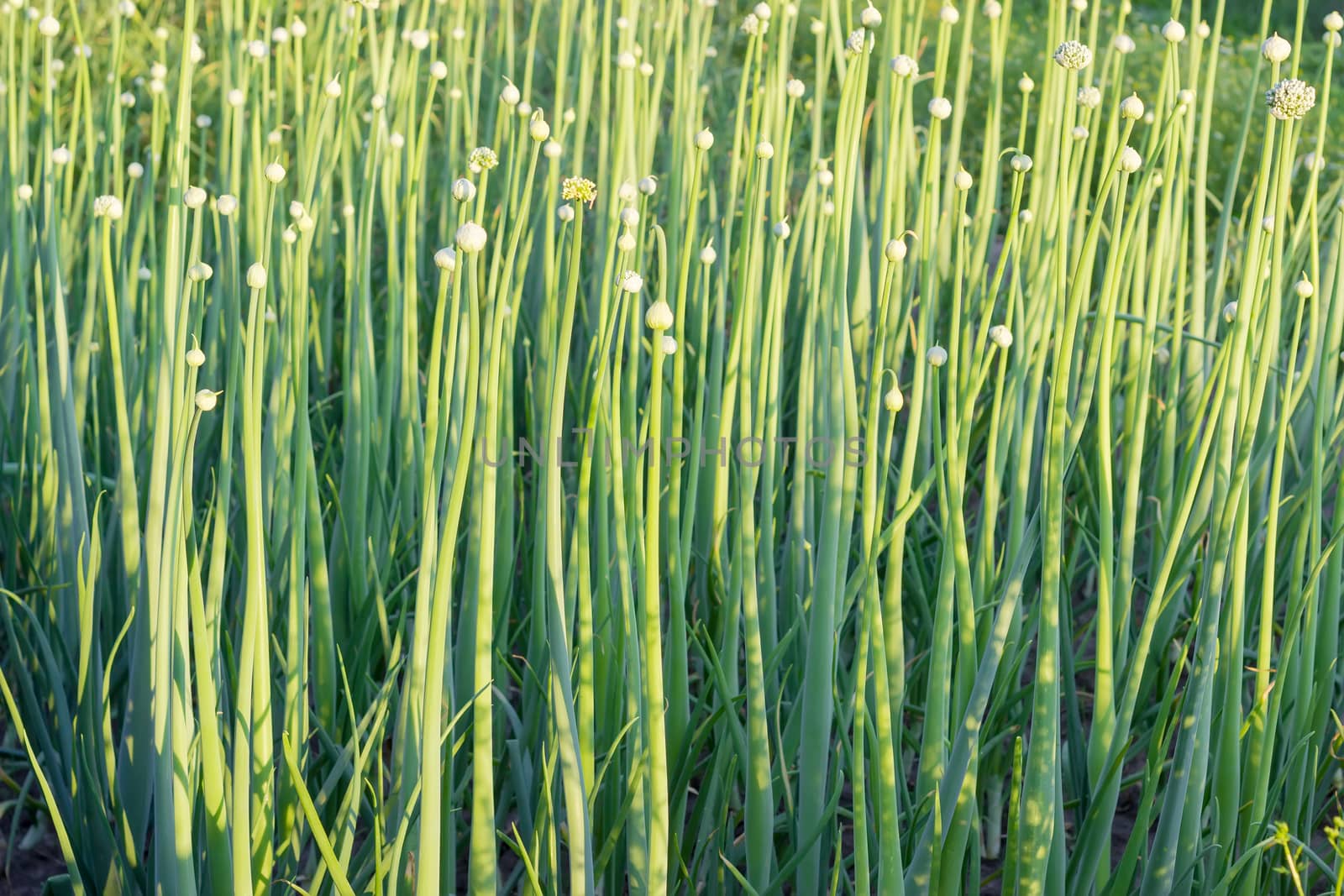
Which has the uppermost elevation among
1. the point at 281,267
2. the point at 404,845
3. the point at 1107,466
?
the point at 281,267

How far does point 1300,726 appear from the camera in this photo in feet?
3.94

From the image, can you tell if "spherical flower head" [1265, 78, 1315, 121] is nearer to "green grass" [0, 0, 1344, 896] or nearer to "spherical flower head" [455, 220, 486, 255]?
"green grass" [0, 0, 1344, 896]

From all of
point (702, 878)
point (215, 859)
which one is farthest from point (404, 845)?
point (702, 878)

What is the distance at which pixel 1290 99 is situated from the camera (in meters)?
0.91

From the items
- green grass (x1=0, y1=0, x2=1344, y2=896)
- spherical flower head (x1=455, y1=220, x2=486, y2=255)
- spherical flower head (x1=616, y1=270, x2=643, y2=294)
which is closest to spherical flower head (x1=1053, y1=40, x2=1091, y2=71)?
green grass (x1=0, y1=0, x2=1344, y2=896)

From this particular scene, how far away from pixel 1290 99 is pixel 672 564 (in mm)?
620

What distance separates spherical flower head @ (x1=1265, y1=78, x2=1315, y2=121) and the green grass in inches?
0.8

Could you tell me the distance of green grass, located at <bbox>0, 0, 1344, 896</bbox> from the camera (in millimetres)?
978

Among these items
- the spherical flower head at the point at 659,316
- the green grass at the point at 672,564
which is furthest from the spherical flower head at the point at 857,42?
the spherical flower head at the point at 659,316

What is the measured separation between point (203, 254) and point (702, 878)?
186cm

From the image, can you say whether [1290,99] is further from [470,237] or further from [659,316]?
[470,237]

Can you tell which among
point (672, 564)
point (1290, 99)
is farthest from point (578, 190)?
point (1290, 99)

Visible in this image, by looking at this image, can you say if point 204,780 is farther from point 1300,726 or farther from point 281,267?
point 1300,726

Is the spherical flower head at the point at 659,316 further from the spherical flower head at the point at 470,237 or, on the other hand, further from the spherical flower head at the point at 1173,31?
the spherical flower head at the point at 1173,31
